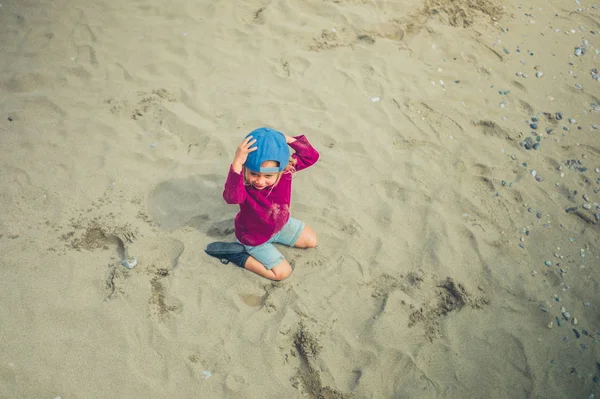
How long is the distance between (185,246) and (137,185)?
711 millimetres

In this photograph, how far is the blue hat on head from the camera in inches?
102

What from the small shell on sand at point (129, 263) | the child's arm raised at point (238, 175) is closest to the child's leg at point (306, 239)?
the child's arm raised at point (238, 175)

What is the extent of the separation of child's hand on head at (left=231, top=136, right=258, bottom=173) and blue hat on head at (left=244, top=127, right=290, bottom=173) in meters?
0.03

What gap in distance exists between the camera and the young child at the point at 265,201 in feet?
8.60

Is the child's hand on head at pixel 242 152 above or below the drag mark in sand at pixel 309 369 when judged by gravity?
above

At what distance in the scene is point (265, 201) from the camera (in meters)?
2.89

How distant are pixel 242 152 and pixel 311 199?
1.13m

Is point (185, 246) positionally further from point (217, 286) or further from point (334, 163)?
point (334, 163)

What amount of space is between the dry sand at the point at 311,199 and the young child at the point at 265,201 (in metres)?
0.14

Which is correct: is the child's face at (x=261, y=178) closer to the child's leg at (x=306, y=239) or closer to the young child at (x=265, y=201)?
the young child at (x=265, y=201)

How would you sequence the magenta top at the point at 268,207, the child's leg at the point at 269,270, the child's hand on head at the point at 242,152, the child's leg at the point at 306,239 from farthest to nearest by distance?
the child's leg at the point at 306,239 → the child's leg at the point at 269,270 → the magenta top at the point at 268,207 → the child's hand on head at the point at 242,152

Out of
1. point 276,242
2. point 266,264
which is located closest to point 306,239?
point 276,242

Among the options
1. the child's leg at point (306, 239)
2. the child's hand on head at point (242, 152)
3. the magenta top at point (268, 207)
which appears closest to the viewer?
the child's hand on head at point (242, 152)

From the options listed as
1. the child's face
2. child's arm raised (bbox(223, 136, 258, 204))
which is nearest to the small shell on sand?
child's arm raised (bbox(223, 136, 258, 204))
